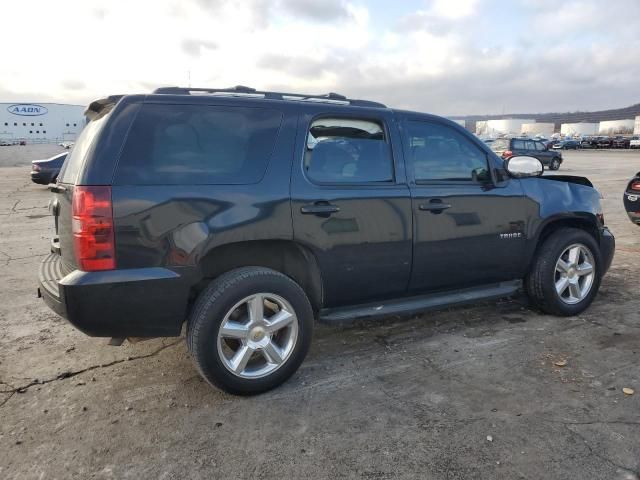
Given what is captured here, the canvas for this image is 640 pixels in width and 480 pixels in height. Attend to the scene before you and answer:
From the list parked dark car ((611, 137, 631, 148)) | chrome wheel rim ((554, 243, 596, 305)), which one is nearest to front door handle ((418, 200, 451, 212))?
chrome wheel rim ((554, 243, 596, 305))

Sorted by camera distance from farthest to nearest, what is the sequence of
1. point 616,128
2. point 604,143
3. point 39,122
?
1. point 616,128
2. point 39,122
3. point 604,143

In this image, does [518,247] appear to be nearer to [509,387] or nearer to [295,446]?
[509,387]

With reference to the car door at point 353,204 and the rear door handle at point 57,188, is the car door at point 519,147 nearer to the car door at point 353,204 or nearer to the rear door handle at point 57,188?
the car door at point 353,204

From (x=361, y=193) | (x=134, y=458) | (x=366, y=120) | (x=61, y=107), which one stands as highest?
(x=61, y=107)

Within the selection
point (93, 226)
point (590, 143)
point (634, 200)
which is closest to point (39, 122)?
point (590, 143)

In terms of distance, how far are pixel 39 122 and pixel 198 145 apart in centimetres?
8022

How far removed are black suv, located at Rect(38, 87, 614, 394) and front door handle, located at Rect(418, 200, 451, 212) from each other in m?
0.01

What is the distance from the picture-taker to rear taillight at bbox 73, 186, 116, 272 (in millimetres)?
2654

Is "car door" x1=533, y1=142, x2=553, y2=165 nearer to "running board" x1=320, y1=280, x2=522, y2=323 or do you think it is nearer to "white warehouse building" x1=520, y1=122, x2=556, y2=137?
"running board" x1=320, y1=280, x2=522, y2=323

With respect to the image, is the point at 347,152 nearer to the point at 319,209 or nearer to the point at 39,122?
the point at 319,209

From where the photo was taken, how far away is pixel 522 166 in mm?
4027

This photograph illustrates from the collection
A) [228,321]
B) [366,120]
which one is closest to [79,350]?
[228,321]

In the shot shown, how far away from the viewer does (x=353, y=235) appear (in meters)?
3.34

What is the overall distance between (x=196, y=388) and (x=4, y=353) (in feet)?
5.53
